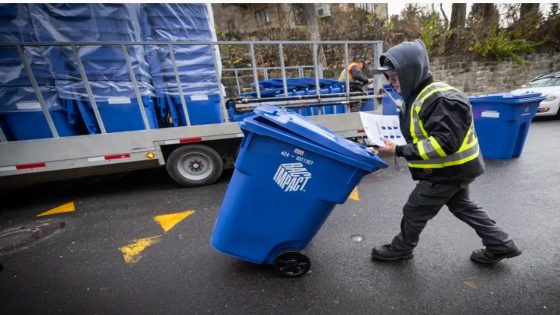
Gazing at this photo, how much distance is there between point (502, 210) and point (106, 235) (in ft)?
14.7

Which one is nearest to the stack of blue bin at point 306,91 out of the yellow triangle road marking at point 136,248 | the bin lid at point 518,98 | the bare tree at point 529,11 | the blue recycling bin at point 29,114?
the bin lid at point 518,98

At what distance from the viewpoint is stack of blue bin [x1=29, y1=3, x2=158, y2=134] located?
3140mm

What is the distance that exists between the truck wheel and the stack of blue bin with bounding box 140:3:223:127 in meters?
0.43

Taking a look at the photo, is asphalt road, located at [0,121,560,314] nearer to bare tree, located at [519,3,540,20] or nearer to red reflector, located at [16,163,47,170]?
red reflector, located at [16,163,47,170]

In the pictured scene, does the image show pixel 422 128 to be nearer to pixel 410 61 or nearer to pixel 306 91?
pixel 410 61

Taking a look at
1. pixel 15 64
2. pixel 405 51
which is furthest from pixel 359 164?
pixel 15 64

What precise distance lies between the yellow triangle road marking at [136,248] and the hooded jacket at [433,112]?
8.19ft

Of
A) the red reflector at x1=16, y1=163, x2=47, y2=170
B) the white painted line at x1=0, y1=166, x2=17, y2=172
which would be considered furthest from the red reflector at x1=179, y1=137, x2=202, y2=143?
the white painted line at x1=0, y1=166, x2=17, y2=172

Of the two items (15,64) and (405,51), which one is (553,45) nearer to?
(405,51)

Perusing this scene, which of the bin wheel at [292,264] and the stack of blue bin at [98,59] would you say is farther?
the stack of blue bin at [98,59]

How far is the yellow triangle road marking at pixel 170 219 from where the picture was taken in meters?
2.96

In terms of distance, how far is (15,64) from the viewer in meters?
3.02

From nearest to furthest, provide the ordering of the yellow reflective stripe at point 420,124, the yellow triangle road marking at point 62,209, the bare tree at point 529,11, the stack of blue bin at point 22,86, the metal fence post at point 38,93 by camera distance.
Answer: the yellow reflective stripe at point 420,124 → the metal fence post at point 38,93 → the stack of blue bin at point 22,86 → the yellow triangle road marking at point 62,209 → the bare tree at point 529,11

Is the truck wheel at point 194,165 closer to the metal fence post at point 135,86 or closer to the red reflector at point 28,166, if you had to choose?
the metal fence post at point 135,86
